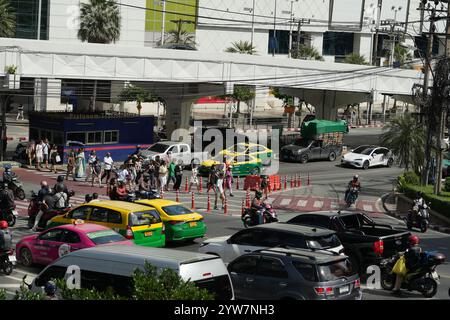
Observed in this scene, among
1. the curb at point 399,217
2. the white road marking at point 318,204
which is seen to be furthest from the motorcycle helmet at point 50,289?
the white road marking at point 318,204

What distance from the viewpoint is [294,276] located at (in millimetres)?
15633

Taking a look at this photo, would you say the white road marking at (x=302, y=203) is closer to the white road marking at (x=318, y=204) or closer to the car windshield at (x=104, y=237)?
the white road marking at (x=318, y=204)

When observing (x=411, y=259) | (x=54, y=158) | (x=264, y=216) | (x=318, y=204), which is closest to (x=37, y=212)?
(x=264, y=216)

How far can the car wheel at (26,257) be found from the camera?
20312 mm

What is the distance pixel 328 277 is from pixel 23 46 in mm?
30827

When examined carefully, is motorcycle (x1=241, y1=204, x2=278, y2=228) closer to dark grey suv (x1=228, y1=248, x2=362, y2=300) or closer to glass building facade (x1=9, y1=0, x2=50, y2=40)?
dark grey suv (x1=228, y1=248, x2=362, y2=300)

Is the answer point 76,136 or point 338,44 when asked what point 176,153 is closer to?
point 76,136

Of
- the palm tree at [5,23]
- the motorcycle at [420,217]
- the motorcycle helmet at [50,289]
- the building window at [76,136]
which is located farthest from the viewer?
the palm tree at [5,23]

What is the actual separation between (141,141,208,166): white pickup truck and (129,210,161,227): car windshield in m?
20.6

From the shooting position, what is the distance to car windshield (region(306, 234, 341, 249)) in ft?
60.3

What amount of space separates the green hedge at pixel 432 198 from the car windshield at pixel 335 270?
1708cm

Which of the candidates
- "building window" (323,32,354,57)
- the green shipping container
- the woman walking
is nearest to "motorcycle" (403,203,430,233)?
the woman walking
